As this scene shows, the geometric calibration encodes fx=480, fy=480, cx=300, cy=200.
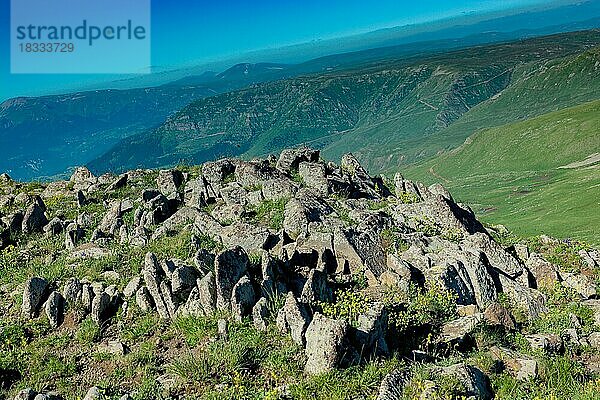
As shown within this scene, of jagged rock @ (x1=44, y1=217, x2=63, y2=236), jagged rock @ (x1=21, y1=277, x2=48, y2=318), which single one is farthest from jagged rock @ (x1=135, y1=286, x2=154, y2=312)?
jagged rock @ (x1=44, y1=217, x2=63, y2=236)

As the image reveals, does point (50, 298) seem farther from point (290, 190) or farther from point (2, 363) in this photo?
point (290, 190)

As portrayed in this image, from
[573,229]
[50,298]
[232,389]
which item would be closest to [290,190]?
[50,298]

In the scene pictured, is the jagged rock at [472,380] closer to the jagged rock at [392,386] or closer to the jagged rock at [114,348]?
the jagged rock at [392,386]

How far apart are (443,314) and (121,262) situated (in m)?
14.7

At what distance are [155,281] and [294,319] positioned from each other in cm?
637

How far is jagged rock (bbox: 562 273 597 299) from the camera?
965 inches

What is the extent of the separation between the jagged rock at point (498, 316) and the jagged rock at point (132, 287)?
47.0 ft

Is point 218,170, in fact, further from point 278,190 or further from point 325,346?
point 325,346

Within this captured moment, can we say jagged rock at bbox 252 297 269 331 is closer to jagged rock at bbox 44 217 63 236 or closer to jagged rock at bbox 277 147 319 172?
jagged rock at bbox 44 217 63 236

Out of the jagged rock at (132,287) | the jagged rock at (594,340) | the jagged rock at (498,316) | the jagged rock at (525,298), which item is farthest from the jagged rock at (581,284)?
the jagged rock at (132,287)

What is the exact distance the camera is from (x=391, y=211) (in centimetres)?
2947

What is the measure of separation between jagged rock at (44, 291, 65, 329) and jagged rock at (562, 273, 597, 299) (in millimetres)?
23762

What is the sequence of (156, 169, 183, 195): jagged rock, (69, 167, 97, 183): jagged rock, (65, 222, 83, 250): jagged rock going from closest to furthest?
(65, 222, 83, 250): jagged rock < (156, 169, 183, 195): jagged rock < (69, 167, 97, 183): jagged rock

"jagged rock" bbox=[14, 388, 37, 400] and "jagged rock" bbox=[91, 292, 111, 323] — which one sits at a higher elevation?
→ "jagged rock" bbox=[91, 292, 111, 323]
